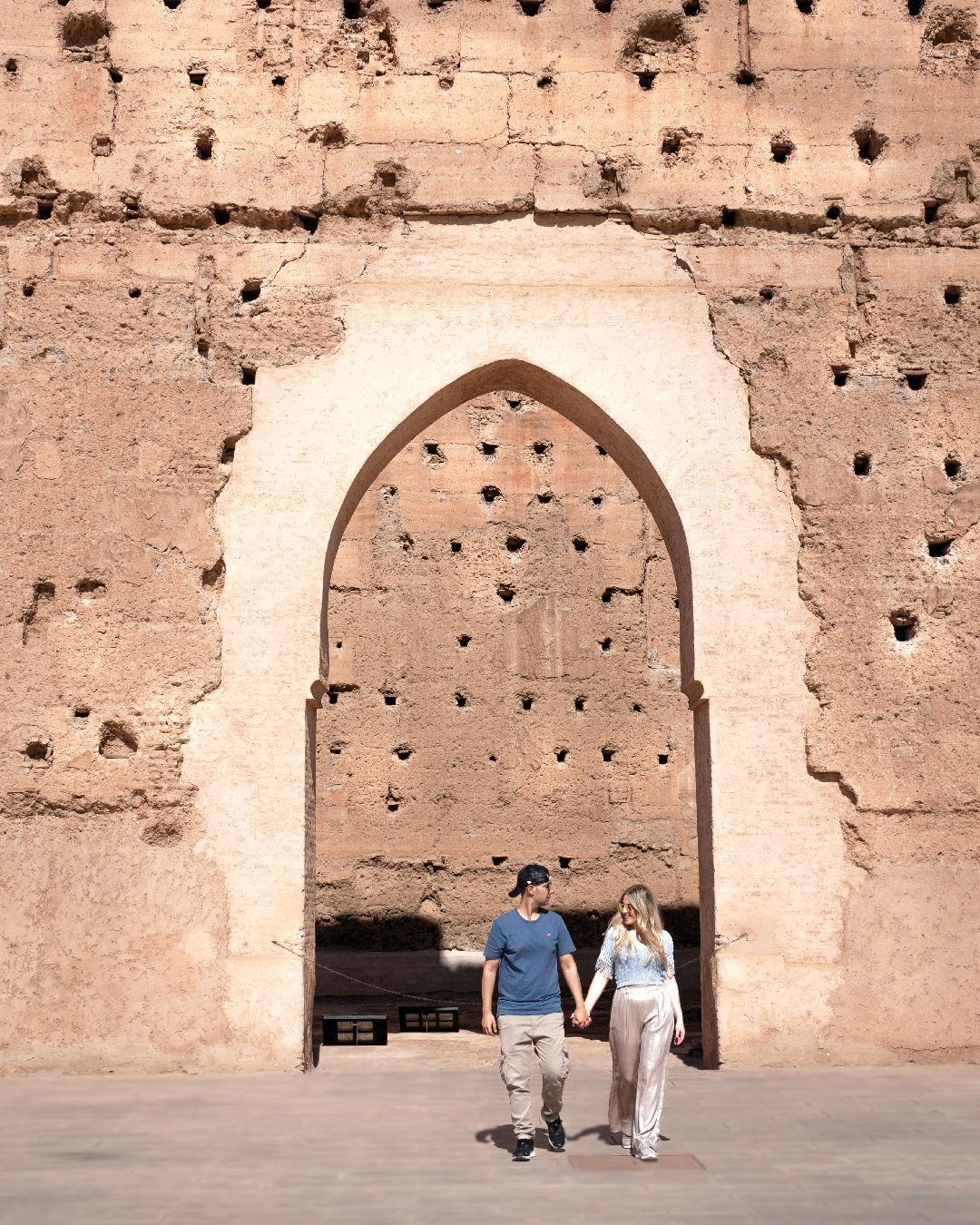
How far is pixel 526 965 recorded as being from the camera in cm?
512

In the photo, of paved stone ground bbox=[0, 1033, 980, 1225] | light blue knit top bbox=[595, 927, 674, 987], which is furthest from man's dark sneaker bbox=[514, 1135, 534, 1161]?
light blue knit top bbox=[595, 927, 674, 987]

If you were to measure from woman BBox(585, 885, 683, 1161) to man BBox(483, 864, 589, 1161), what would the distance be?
149 millimetres

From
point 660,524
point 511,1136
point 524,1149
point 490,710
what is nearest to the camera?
point 524,1149

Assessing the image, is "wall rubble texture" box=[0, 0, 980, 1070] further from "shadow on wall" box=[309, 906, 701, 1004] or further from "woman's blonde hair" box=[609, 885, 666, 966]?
"shadow on wall" box=[309, 906, 701, 1004]

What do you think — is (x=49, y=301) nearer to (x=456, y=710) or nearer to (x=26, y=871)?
(x=26, y=871)

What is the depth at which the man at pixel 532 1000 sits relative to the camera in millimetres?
5062

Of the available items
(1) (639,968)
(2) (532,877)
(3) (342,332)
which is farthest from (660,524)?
(1) (639,968)

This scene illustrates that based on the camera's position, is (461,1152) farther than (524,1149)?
Yes

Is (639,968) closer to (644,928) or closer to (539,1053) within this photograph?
(644,928)

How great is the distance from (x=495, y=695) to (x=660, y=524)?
4399mm

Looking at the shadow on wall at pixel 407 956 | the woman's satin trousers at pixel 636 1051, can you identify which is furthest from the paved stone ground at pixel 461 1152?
the shadow on wall at pixel 407 956

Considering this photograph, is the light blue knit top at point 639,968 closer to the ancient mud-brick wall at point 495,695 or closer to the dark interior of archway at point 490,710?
the dark interior of archway at point 490,710

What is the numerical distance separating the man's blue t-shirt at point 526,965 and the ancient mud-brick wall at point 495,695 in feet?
21.9

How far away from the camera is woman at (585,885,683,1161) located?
16.8ft
